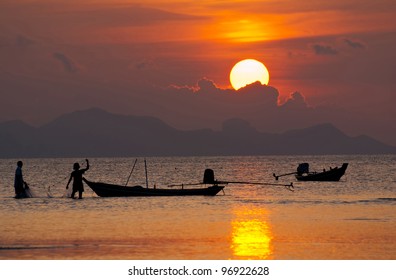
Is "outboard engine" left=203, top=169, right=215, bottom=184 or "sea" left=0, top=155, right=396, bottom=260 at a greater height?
"outboard engine" left=203, top=169, right=215, bottom=184

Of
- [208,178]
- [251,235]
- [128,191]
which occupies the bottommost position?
[251,235]

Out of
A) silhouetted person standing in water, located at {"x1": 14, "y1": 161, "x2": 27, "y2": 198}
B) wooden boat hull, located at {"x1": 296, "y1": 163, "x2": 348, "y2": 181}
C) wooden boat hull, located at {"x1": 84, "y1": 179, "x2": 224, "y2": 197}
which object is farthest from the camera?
wooden boat hull, located at {"x1": 296, "y1": 163, "x2": 348, "y2": 181}

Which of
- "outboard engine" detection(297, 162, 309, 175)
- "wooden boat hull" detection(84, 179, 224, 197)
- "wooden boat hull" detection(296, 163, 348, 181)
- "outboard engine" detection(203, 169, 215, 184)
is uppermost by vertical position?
"outboard engine" detection(297, 162, 309, 175)

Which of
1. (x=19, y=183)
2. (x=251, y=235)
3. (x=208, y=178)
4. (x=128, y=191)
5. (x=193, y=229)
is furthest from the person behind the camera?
(x=208, y=178)

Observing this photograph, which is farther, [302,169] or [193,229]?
[302,169]

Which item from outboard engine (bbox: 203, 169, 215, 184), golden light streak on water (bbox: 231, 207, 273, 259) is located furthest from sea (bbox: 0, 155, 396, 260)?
outboard engine (bbox: 203, 169, 215, 184)

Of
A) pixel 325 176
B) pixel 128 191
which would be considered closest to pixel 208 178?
pixel 128 191

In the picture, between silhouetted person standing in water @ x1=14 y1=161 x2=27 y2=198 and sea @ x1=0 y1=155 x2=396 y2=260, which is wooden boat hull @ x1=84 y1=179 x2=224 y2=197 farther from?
silhouetted person standing in water @ x1=14 y1=161 x2=27 y2=198

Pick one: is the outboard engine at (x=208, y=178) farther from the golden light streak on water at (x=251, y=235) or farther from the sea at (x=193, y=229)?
the golden light streak on water at (x=251, y=235)

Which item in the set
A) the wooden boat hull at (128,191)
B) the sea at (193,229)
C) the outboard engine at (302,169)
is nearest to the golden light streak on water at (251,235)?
the sea at (193,229)

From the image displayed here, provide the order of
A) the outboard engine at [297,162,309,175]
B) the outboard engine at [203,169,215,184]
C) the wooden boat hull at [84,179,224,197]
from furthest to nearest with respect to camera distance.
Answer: the outboard engine at [297,162,309,175], the outboard engine at [203,169,215,184], the wooden boat hull at [84,179,224,197]

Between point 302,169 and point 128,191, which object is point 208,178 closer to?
point 128,191
